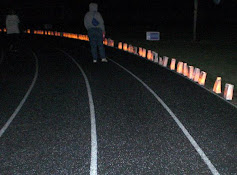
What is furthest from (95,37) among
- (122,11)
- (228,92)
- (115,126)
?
(122,11)

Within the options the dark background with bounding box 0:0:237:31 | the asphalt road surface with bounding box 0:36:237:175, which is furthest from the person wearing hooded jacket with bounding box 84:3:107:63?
the dark background with bounding box 0:0:237:31

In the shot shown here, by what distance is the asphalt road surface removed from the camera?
4812 millimetres

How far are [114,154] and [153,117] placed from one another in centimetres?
200

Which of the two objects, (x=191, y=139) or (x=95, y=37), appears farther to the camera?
(x=95, y=37)

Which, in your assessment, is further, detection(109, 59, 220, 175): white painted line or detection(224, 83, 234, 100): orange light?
detection(224, 83, 234, 100): orange light

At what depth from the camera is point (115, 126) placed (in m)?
6.41

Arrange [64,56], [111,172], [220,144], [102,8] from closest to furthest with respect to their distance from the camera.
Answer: [111,172]
[220,144]
[64,56]
[102,8]

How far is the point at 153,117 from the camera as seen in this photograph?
6.93 metres

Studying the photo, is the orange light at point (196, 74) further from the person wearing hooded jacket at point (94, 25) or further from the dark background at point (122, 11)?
the dark background at point (122, 11)

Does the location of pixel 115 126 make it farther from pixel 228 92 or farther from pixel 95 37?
pixel 95 37

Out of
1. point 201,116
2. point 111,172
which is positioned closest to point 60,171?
point 111,172

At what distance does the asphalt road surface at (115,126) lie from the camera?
481 centimetres

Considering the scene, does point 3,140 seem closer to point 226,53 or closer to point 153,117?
point 153,117

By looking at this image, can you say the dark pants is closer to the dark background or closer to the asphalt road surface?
the asphalt road surface
